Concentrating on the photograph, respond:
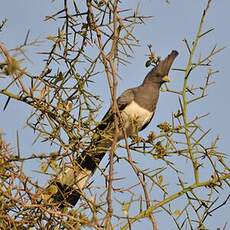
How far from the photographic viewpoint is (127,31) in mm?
1955

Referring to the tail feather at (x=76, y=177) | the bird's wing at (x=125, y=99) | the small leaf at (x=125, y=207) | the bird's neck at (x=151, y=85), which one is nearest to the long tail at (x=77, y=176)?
the tail feather at (x=76, y=177)

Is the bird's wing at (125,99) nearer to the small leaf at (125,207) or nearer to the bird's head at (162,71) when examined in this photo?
the bird's head at (162,71)

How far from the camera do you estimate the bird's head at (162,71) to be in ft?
13.7

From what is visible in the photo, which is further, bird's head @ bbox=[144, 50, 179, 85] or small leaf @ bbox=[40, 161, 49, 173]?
bird's head @ bbox=[144, 50, 179, 85]

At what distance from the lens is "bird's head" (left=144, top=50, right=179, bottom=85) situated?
4.17 meters

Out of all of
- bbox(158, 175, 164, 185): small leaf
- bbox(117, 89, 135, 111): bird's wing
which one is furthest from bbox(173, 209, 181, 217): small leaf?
bbox(117, 89, 135, 111): bird's wing

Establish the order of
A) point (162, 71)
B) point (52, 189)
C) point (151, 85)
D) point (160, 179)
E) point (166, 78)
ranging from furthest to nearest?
point (151, 85) → point (162, 71) → point (166, 78) → point (160, 179) → point (52, 189)

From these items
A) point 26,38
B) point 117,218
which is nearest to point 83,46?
point 26,38

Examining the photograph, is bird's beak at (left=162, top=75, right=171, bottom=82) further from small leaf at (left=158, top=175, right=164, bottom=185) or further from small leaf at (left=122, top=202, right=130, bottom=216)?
small leaf at (left=122, top=202, right=130, bottom=216)

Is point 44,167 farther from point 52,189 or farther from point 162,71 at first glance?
point 162,71

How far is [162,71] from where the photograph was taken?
14.2 feet

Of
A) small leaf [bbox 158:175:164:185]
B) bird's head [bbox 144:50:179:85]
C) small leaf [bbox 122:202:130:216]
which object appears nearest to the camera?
small leaf [bbox 122:202:130:216]

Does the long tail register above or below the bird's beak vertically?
below

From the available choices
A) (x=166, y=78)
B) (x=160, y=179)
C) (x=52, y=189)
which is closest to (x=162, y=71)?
(x=166, y=78)
